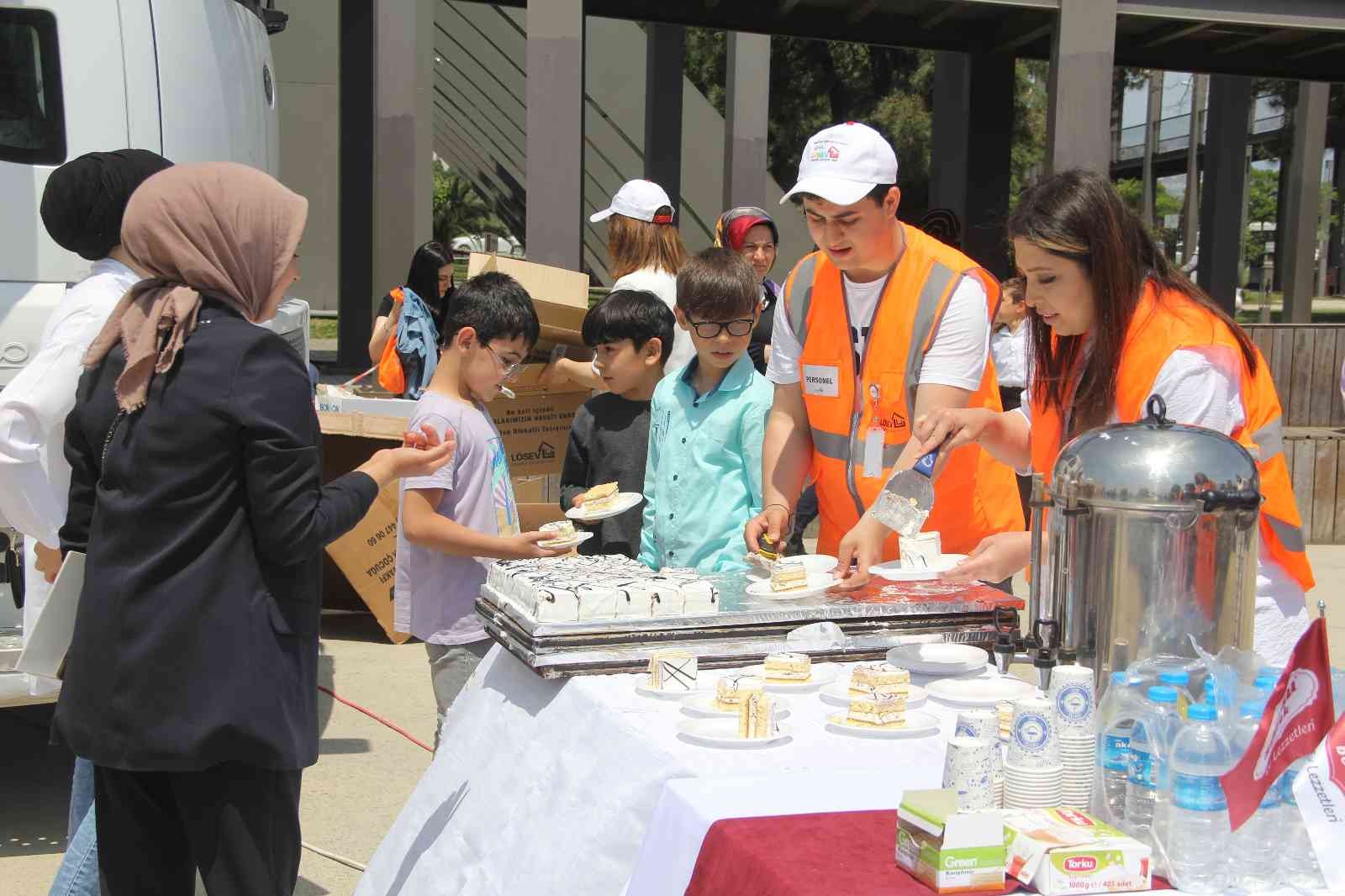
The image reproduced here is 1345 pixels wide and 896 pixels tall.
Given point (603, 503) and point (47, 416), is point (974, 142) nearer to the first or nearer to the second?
point (603, 503)

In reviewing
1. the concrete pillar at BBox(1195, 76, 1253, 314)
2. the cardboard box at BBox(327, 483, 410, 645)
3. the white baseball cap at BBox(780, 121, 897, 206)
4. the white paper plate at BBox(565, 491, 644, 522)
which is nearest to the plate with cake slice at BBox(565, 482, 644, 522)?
the white paper plate at BBox(565, 491, 644, 522)

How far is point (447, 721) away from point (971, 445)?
1.39 meters

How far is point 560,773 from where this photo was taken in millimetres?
2385

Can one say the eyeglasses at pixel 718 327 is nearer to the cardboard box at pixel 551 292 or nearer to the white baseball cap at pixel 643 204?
the white baseball cap at pixel 643 204

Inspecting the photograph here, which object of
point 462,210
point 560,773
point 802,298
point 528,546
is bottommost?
point 560,773

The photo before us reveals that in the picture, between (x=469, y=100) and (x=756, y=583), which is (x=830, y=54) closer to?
(x=469, y=100)

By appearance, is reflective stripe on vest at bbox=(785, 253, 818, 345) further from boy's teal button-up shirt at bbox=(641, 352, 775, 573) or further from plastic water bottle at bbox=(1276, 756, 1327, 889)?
plastic water bottle at bbox=(1276, 756, 1327, 889)

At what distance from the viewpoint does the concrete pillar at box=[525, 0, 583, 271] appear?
8.35 m

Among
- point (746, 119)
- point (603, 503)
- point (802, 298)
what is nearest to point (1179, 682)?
point (802, 298)

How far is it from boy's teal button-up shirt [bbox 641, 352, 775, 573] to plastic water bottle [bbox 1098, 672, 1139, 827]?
1.92m

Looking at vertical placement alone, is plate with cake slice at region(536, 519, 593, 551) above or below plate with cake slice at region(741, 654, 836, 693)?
above

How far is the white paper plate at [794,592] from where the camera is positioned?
280cm

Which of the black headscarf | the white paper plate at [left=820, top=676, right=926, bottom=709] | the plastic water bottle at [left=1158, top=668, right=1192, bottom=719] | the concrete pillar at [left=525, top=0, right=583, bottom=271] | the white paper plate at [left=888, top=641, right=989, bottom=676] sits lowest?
the white paper plate at [left=820, top=676, right=926, bottom=709]

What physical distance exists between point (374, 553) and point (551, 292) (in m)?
1.57
